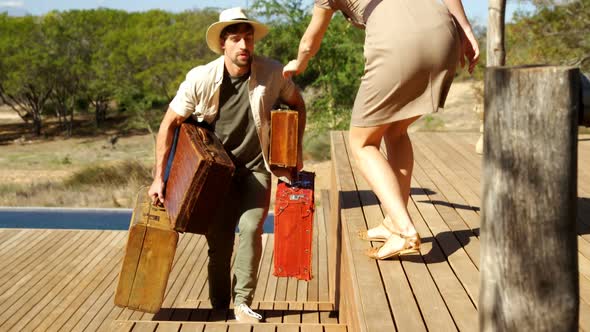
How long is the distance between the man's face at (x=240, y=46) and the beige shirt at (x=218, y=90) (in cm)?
5

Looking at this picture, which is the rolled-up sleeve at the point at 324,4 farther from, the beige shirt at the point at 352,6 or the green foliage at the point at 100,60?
the green foliage at the point at 100,60

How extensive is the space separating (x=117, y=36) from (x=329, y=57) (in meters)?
20.5

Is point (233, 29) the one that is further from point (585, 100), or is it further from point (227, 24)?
point (585, 100)

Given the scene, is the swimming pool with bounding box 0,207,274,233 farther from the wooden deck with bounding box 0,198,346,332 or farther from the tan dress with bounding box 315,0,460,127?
the tan dress with bounding box 315,0,460,127

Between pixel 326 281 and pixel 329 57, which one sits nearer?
pixel 326 281

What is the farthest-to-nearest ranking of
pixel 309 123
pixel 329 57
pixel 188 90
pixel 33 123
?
pixel 33 123, pixel 309 123, pixel 329 57, pixel 188 90

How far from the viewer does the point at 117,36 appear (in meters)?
35.9

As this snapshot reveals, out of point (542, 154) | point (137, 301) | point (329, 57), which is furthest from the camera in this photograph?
point (329, 57)

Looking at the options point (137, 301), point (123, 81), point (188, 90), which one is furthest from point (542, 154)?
point (123, 81)

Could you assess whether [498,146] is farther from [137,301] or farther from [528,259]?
[137,301]

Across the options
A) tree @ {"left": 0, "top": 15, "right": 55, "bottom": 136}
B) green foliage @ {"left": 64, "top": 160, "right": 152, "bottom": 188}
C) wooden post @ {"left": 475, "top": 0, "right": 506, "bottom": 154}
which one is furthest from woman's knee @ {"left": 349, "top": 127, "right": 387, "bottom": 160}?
tree @ {"left": 0, "top": 15, "right": 55, "bottom": 136}

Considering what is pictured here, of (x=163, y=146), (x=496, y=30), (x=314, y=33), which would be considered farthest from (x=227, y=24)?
(x=496, y=30)

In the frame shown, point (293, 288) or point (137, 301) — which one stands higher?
point (137, 301)

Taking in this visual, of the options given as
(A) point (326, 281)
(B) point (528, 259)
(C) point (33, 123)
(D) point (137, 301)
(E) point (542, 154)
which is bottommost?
(C) point (33, 123)
